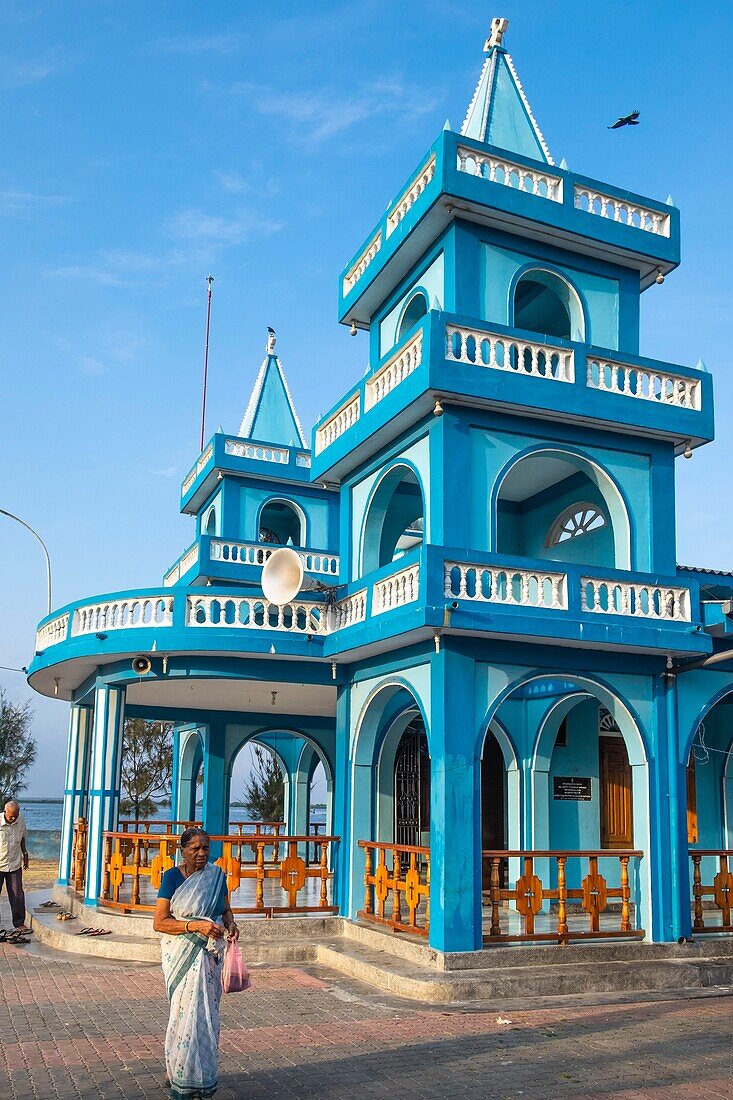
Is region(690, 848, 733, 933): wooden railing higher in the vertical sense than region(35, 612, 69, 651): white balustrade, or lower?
lower

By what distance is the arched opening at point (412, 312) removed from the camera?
14.1m

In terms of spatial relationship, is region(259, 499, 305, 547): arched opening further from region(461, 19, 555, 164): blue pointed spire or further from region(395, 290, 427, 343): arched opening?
region(461, 19, 555, 164): blue pointed spire

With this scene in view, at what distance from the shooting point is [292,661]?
1436cm

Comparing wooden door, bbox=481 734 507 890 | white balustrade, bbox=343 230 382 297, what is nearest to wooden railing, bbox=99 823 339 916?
wooden door, bbox=481 734 507 890

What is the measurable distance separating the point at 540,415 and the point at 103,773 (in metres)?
7.46

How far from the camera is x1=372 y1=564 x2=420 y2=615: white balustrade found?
11.4m

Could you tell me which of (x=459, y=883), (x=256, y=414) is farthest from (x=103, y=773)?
(x=256, y=414)

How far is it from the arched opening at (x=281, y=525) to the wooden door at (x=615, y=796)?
27.8ft

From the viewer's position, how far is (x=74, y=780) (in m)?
17.0

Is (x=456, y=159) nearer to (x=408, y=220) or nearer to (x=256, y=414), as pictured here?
(x=408, y=220)

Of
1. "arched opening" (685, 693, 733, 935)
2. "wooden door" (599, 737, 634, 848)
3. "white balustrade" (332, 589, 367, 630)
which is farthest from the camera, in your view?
"arched opening" (685, 693, 733, 935)

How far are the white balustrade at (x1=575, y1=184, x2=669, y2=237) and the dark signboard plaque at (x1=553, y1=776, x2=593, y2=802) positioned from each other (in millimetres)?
7490

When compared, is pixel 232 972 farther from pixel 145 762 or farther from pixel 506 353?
pixel 145 762

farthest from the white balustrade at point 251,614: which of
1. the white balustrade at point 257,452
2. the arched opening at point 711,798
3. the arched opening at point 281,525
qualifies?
the arched opening at point 281,525
